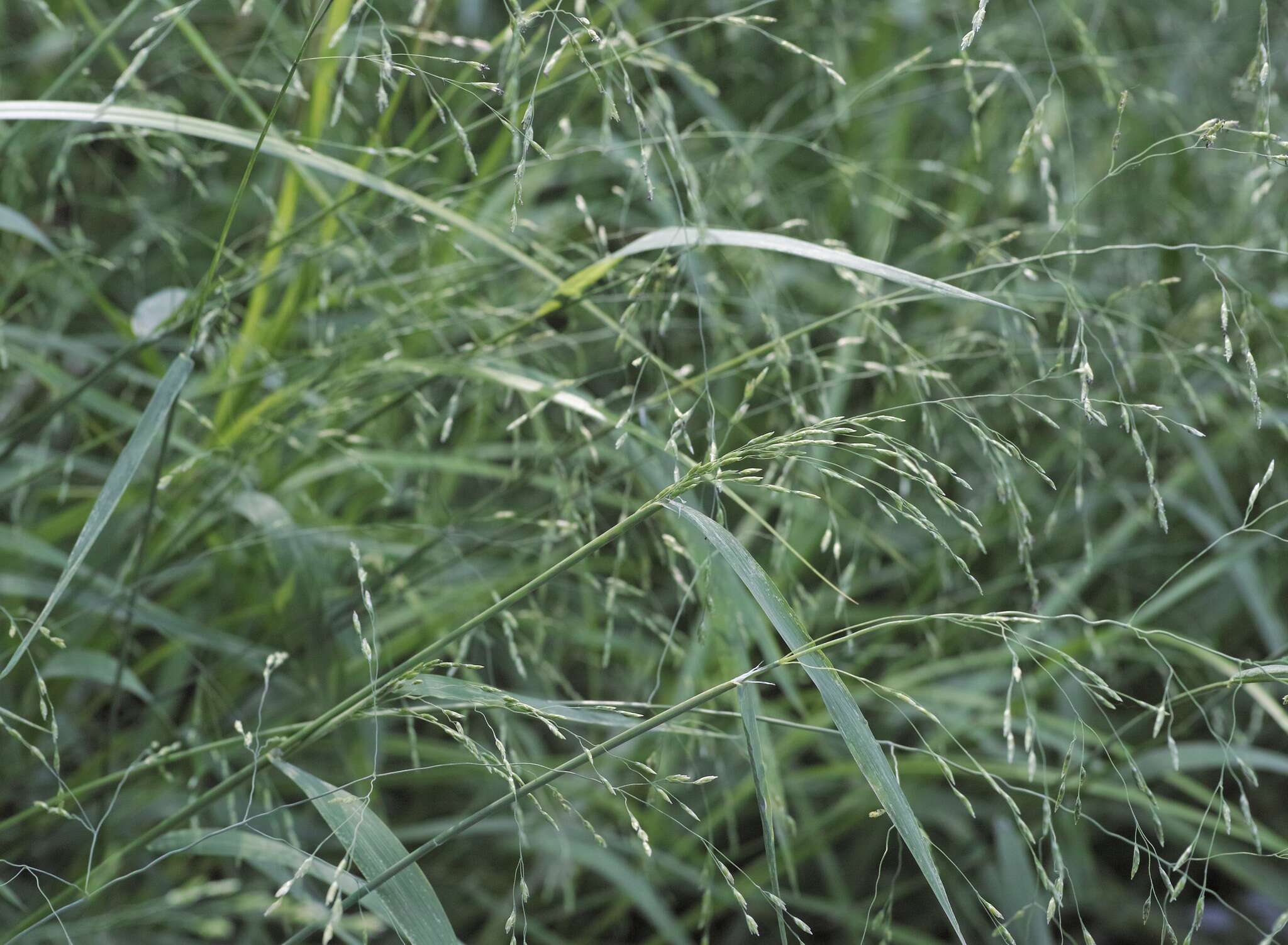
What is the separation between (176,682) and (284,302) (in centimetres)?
39

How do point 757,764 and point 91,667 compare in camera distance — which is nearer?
point 757,764

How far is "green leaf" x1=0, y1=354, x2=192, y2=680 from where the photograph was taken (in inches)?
23.2

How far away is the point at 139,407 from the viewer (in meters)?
1.30

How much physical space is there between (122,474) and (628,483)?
1.57ft

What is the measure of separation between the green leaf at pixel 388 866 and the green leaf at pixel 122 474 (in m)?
0.16

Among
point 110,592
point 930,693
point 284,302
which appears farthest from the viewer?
point 930,693

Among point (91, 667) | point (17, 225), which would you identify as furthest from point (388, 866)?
point (17, 225)

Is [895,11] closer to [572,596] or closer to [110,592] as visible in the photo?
[572,596]

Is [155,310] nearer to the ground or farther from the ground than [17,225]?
nearer to the ground

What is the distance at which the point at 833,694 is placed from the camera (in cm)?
58

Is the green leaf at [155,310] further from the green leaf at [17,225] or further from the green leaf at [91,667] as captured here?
the green leaf at [91,667]

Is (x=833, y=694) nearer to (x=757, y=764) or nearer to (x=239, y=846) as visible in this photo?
(x=757, y=764)

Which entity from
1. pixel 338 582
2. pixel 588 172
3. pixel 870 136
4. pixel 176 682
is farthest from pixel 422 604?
pixel 870 136

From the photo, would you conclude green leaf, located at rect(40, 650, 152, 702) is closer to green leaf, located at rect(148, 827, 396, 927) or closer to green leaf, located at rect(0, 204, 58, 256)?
green leaf, located at rect(148, 827, 396, 927)
